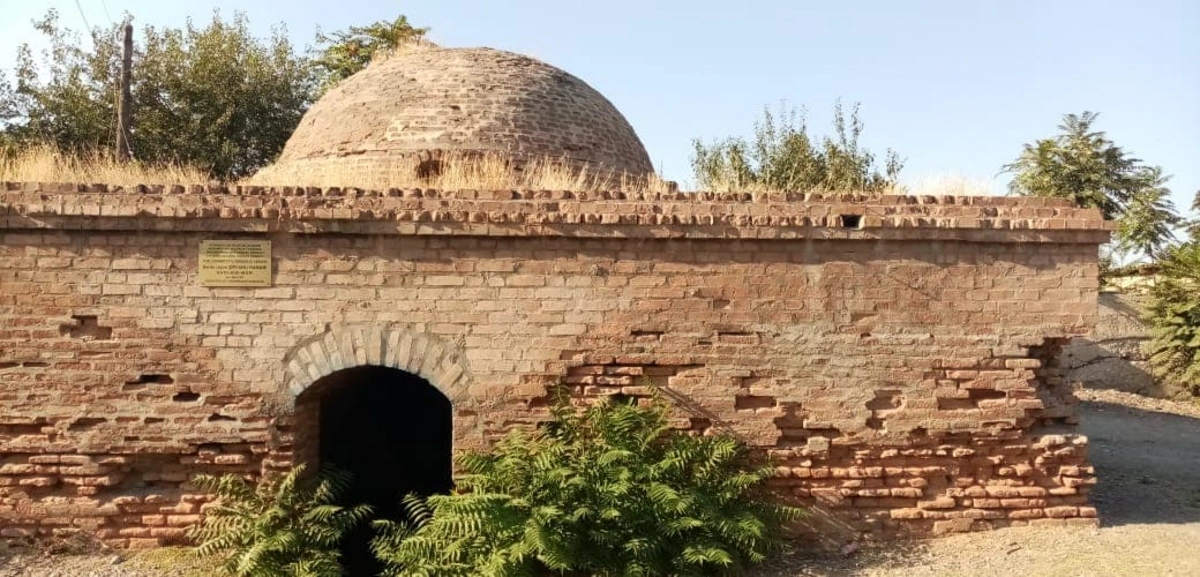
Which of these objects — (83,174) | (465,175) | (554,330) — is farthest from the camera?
(465,175)

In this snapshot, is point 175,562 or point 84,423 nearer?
point 175,562

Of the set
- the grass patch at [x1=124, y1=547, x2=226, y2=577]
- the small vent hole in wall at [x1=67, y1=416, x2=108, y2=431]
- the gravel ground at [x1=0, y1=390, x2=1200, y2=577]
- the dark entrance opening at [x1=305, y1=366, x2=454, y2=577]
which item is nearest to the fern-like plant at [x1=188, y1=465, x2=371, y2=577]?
the grass patch at [x1=124, y1=547, x2=226, y2=577]

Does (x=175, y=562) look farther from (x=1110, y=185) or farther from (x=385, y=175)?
A: (x=1110, y=185)

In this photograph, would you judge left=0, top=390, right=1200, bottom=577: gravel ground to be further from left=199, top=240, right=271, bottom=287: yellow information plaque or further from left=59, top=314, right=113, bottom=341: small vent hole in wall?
left=199, top=240, right=271, bottom=287: yellow information plaque

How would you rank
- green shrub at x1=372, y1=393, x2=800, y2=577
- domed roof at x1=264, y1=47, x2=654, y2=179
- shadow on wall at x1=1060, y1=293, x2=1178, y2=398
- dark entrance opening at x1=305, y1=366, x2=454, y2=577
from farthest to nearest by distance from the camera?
shadow on wall at x1=1060, y1=293, x2=1178, y2=398, domed roof at x1=264, y1=47, x2=654, y2=179, dark entrance opening at x1=305, y1=366, x2=454, y2=577, green shrub at x1=372, y1=393, x2=800, y2=577

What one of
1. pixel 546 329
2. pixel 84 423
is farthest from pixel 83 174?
pixel 546 329

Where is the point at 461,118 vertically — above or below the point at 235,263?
above

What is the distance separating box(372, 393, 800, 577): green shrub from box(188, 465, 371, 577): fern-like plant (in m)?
0.39

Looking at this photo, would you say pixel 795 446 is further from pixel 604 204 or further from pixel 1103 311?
pixel 1103 311

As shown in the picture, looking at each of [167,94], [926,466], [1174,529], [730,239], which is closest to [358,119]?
[730,239]

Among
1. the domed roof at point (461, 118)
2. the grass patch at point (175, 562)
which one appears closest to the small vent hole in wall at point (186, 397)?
the grass patch at point (175, 562)

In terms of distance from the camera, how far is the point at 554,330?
562cm

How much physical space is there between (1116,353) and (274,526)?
16.2 m

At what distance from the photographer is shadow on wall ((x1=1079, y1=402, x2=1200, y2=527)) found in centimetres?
663
